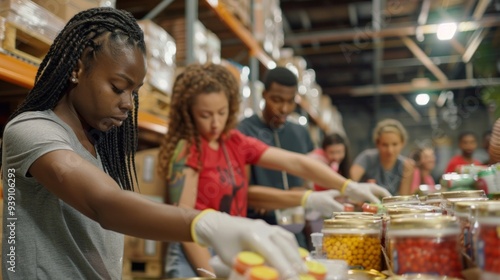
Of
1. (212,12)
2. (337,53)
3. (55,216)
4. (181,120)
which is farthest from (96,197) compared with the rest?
(337,53)

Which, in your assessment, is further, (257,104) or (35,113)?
(257,104)

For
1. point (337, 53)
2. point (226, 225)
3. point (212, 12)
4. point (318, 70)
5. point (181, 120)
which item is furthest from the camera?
point (318, 70)

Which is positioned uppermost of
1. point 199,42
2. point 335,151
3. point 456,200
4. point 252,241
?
point 199,42

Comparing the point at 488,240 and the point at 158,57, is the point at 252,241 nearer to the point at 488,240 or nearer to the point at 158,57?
the point at 488,240

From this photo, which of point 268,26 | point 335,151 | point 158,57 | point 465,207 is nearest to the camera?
point 465,207

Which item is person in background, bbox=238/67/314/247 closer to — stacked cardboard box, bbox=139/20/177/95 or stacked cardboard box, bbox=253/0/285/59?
stacked cardboard box, bbox=139/20/177/95

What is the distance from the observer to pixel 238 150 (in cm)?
246

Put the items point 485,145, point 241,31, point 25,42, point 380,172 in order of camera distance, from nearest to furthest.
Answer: point 25,42 < point 241,31 < point 380,172 < point 485,145

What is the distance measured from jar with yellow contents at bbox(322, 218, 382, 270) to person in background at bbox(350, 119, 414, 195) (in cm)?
349

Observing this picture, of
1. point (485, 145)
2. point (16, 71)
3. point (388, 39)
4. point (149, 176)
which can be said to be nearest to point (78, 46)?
point (16, 71)

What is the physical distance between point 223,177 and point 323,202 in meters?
0.44

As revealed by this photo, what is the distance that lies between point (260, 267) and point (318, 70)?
38.8ft

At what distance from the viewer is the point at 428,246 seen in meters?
0.90

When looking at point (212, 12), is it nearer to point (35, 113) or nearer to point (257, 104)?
point (257, 104)
